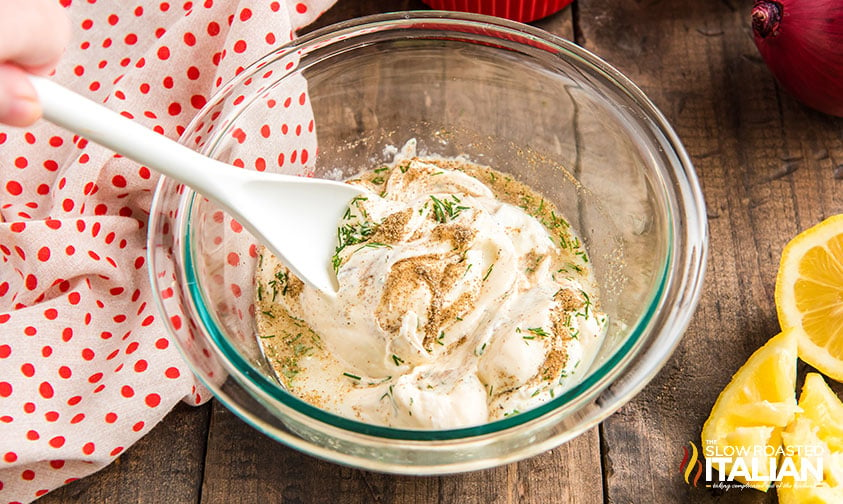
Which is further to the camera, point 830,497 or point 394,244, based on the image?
point 394,244

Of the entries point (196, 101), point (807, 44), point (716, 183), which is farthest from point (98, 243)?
point (807, 44)

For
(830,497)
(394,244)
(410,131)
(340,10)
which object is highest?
(340,10)

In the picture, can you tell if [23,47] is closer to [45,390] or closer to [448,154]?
[45,390]

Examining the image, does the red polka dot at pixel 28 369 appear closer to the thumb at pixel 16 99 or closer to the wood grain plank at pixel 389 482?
the wood grain plank at pixel 389 482

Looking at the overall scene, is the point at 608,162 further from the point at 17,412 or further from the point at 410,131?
the point at 17,412

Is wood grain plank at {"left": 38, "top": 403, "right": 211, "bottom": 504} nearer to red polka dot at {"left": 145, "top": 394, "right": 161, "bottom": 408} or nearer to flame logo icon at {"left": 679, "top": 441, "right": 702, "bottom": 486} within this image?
red polka dot at {"left": 145, "top": 394, "right": 161, "bottom": 408}

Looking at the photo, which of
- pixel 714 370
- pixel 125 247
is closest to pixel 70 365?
pixel 125 247

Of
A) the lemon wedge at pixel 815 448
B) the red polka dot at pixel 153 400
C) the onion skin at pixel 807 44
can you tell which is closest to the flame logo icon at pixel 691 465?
the lemon wedge at pixel 815 448
